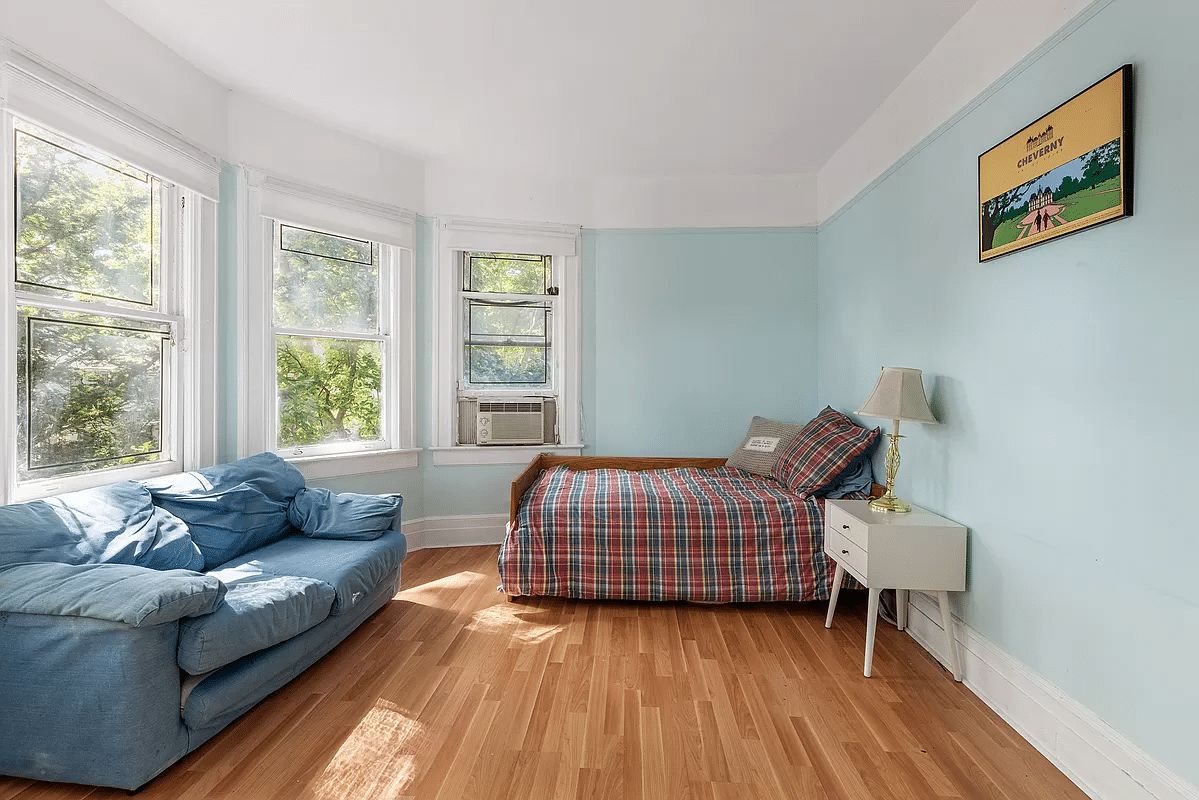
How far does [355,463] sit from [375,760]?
2128mm

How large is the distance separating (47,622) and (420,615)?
1.47m

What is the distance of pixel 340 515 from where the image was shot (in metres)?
2.75

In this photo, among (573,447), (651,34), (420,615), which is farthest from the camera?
(573,447)

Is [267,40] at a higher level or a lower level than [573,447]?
higher

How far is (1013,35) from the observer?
200cm

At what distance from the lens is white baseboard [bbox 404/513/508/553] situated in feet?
13.0

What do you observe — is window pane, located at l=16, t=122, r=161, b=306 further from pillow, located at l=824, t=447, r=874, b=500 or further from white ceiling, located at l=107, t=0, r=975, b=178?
pillow, located at l=824, t=447, r=874, b=500

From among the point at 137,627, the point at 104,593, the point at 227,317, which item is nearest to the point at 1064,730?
the point at 137,627

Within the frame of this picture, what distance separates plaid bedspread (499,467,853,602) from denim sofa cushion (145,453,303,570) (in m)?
1.07

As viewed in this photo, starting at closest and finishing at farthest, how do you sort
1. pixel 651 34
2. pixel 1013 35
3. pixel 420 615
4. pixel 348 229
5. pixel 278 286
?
1. pixel 1013 35
2. pixel 651 34
3. pixel 420 615
4. pixel 278 286
5. pixel 348 229

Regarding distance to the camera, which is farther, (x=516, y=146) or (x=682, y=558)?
(x=516, y=146)

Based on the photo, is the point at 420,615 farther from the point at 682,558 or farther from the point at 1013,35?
the point at 1013,35

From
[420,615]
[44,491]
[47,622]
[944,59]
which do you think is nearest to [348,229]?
[44,491]

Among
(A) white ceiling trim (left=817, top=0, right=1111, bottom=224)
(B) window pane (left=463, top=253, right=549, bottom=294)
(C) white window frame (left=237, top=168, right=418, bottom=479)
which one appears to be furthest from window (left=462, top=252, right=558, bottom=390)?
(A) white ceiling trim (left=817, top=0, right=1111, bottom=224)
